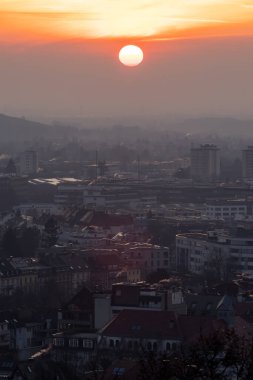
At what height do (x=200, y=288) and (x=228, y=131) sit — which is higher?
(x=228, y=131)

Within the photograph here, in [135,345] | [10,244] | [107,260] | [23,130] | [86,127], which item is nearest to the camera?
[135,345]

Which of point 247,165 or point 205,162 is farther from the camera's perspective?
point 205,162

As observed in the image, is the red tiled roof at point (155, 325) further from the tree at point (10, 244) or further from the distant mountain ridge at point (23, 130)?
the distant mountain ridge at point (23, 130)

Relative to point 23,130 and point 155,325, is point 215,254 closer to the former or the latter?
point 155,325

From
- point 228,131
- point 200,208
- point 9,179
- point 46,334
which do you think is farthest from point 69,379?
point 228,131

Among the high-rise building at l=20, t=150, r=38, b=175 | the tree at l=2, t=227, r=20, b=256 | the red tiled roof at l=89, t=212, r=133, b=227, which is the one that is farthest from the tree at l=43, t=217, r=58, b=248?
the high-rise building at l=20, t=150, r=38, b=175

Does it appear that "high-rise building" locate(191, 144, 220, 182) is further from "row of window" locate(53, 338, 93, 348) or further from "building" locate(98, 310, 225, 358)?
"row of window" locate(53, 338, 93, 348)

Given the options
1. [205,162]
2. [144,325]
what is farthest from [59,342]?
[205,162]

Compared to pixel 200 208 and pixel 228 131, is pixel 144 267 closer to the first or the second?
pixel 200 208
